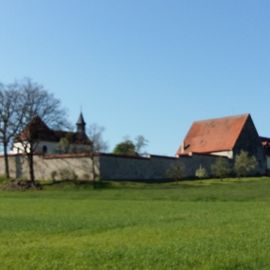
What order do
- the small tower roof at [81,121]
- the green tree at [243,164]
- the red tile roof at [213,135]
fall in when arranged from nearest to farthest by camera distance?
1. the green tree at [243,164]
2. the red tile roof at [213,135]
3. the small tower roof at [81,121]

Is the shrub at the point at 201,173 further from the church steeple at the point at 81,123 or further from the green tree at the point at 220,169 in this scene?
the church steeple at the point at 81,123

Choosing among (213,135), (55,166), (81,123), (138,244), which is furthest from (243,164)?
(138,244)

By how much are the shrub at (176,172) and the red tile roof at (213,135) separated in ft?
69.6

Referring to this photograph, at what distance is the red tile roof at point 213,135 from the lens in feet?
311

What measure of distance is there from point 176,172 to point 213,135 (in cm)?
2913

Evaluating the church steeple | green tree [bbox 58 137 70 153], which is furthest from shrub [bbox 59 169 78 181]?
the church steeple

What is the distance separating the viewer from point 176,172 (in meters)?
70.2

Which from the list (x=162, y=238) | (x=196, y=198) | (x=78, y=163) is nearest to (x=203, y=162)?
(x=78, y=163)

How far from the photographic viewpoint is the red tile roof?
311ft

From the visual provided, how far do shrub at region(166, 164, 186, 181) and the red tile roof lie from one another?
21202mm

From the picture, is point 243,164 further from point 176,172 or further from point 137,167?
point 137,167

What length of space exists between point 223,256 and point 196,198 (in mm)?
27259

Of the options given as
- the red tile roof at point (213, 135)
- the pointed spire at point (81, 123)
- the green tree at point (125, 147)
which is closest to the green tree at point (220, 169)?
the red tile roof at point (213, 135)

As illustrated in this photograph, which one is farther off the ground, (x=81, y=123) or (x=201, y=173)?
(x=81, y=123)
